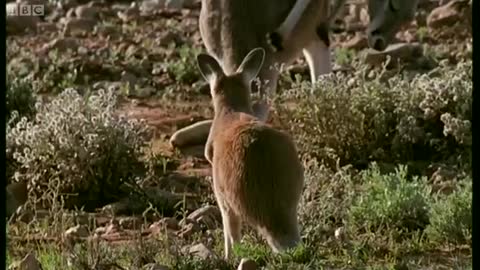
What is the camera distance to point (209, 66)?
6180 mm

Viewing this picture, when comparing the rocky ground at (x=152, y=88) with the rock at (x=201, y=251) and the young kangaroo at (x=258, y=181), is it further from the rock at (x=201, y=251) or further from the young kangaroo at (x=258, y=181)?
the young kangaroo at (x=258, y=181)

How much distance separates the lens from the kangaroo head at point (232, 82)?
6.05 metres

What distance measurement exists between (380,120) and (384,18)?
2.17 ft

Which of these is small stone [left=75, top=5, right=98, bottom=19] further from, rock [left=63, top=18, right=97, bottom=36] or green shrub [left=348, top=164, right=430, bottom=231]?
green shrub [left=348, top=164, right=430, bottom=231]

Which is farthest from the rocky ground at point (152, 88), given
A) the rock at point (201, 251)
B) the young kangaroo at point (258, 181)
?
the young kangaroo at point (258, 181)

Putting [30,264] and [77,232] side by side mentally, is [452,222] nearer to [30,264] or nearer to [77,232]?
[77,232]

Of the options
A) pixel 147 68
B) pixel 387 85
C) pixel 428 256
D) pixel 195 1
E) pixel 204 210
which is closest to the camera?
pixel 428 256

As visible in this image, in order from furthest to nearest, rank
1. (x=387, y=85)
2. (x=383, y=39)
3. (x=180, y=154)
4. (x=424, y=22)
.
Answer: (x=424, y=22) → (x=387, y=85) → (x=180, y=154) → (x=383, y=39)

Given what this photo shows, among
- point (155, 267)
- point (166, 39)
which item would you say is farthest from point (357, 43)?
point (155, 267)

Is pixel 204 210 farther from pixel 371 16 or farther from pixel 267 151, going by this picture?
pixel 371 16

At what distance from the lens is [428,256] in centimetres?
573

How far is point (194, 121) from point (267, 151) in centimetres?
383

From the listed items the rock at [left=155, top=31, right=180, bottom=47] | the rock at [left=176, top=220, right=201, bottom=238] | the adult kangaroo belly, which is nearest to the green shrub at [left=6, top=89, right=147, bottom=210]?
the adult kangaroo belly

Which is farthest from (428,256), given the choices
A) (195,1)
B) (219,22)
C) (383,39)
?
(195,1)
